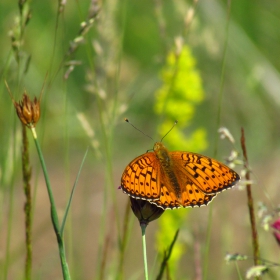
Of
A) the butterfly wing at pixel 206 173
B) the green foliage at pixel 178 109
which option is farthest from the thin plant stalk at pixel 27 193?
the green foliage at pixel 178 109

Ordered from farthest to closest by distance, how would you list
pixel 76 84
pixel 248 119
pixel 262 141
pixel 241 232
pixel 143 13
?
pixel 143 13
pixel 76 84
pixel 248 119
pixel 262 141
pixel 241 232

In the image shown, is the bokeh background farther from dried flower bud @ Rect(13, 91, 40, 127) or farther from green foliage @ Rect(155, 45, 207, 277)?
dried flower bud @ Rect(13, 91, 40, 127)

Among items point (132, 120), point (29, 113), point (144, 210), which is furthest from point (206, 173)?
point (132, 120)

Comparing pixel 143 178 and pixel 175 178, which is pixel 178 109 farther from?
pixel 143 178

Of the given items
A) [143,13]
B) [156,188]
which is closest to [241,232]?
[156,188]

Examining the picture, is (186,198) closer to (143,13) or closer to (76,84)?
(76,84)
